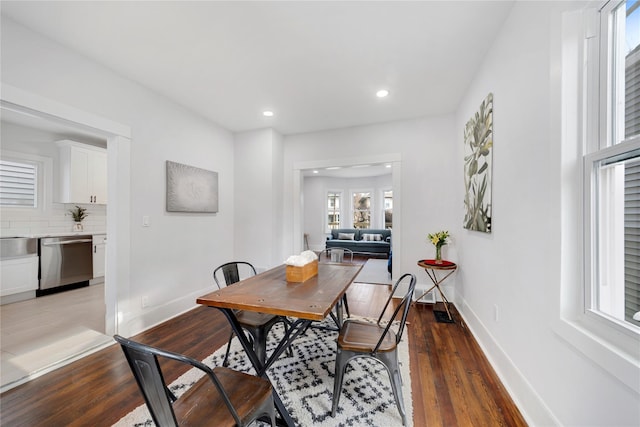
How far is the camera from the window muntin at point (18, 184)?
372cm

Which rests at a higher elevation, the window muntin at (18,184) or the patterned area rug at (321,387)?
the window muntin at (18,184)

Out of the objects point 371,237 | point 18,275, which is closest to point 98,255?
point 18,275

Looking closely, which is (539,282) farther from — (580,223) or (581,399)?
(581,399)

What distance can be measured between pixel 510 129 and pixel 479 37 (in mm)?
885

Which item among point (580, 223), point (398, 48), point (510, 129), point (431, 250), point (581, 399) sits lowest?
point (581, 399)

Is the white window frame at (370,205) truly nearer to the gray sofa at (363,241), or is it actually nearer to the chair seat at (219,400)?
the gray sofa at (363,241)

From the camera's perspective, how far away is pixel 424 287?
363 centimetres

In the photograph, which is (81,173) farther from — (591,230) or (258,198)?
(591,230)

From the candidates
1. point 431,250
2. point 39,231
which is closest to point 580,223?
point 431,250

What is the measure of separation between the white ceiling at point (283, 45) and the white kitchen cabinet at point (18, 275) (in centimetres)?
323

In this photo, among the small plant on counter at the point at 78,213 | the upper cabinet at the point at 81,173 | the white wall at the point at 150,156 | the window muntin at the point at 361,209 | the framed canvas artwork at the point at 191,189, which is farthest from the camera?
Answer: the window muntin at the point at 361,209

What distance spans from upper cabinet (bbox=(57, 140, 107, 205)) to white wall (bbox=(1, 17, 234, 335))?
2424 mm

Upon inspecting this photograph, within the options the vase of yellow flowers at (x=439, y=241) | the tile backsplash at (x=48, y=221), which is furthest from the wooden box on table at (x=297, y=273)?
the tile backsplash at (x=48, y=221)

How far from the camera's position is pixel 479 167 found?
2.42 meters
